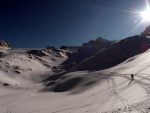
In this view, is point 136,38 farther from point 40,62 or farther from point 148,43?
point 40,62

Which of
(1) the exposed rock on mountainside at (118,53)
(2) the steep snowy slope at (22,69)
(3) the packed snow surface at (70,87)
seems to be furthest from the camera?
(1) the exposed rock on mountainside at (118,53)

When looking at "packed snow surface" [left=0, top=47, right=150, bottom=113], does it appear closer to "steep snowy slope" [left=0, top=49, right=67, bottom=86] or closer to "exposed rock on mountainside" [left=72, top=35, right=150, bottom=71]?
"steep snowy slope" [left=0, top=49, right=67, bottom=86]

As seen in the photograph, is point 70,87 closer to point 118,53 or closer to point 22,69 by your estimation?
point 22,69

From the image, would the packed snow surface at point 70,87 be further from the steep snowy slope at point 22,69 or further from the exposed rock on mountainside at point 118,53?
the exposed rock on mountainside at point 118,53

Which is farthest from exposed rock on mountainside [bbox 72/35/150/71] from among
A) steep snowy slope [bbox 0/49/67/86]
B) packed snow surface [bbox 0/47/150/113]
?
steep snowy slope [bbox 0/49/67/86]

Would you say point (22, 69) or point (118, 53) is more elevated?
point (22, 69)

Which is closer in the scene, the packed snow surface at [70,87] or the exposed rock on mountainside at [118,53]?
the packed snow surface at [70,87]

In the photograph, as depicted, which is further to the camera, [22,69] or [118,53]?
[118,53]

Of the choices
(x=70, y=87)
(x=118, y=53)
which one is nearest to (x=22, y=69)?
(x=118, y=53)

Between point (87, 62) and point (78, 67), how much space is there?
12.1 feet

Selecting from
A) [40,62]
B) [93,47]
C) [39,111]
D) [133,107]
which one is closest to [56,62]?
[40,62]

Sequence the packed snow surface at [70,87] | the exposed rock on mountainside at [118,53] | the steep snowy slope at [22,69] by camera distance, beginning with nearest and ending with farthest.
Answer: the packed snow surface at [70,87], the steep snowy slope at [22,69], the exposed rock on mountainside at [118,53]

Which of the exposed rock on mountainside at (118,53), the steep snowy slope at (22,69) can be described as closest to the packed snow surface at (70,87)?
the steep snowy slope at (22,69)

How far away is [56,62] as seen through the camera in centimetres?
9262
